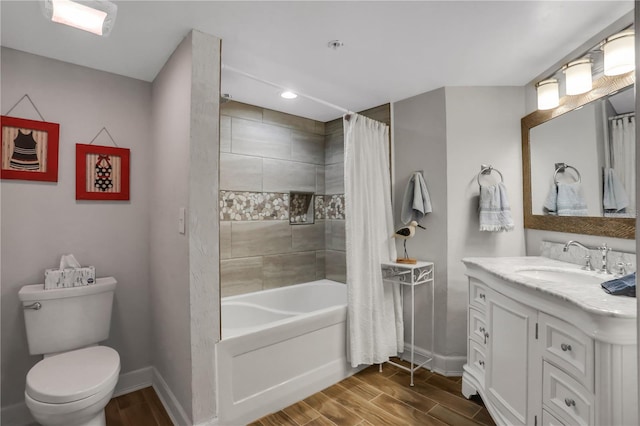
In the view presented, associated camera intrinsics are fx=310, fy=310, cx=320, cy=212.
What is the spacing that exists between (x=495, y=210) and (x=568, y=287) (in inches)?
41.8

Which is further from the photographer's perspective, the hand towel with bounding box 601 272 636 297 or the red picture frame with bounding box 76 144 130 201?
the red picture frame with bounding box 76 144 130 201

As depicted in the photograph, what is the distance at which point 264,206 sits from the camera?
308 centimetres

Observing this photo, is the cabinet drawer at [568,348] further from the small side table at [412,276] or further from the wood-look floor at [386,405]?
the small side table at [412,276]

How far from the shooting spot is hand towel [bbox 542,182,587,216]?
2.01 metres

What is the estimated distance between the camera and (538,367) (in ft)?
4.82

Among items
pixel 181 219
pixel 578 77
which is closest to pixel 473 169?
pixel 578 77

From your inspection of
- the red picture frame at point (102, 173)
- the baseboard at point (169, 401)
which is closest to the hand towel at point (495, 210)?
the baseboard at point (169, 401)

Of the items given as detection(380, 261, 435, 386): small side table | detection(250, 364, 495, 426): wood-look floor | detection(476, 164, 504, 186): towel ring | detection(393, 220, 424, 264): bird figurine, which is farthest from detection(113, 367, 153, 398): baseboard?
detection(476, 164, 504, 186): towel ring

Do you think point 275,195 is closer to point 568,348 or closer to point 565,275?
point 565,275

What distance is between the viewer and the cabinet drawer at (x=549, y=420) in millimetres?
1355

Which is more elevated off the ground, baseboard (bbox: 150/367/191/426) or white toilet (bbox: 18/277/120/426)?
white toilet (bbox: 18/277/120/426)

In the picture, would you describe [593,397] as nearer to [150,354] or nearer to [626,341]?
[626,341]

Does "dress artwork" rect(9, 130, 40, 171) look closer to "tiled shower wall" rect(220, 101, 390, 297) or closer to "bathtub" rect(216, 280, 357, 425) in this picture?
"tiled shower wall" rect(220, 101, 390, 297)

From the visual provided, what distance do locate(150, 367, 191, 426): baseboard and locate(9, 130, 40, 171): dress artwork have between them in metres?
1.63
